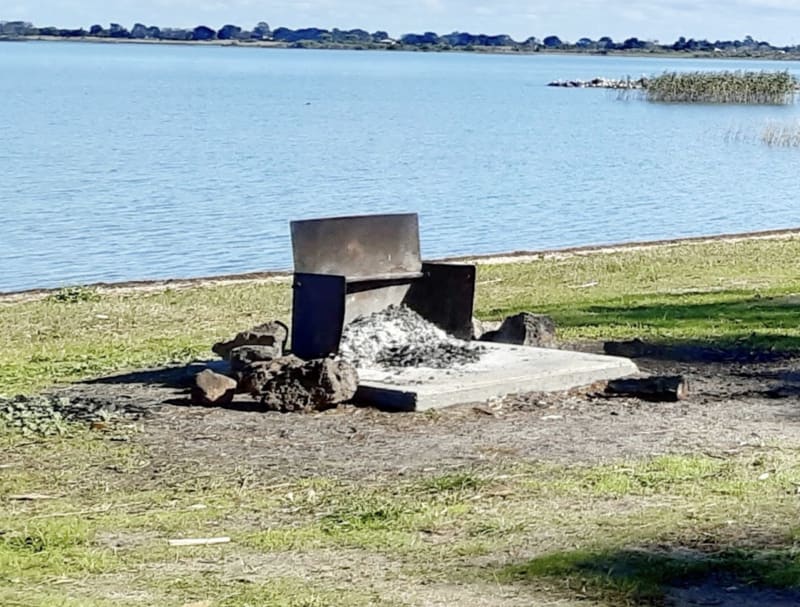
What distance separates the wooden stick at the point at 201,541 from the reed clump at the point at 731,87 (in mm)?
74400

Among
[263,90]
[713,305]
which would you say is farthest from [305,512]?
[263,90]

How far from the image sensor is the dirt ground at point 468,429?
8.35 metres

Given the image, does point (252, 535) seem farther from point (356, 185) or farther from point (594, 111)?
point (594, 111)

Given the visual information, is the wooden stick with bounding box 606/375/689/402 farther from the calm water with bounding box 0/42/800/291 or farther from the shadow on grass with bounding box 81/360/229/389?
the calm water with bounding box 0/42/800/291

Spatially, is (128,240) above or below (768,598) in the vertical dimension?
below

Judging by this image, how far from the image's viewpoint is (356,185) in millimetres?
38875

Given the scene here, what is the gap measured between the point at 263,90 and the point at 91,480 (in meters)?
104

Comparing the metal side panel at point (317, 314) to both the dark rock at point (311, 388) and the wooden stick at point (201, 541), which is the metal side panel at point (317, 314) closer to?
the dark rock at point (311, 388)

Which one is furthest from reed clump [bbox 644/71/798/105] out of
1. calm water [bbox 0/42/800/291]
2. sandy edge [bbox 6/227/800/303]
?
sandy edge [bbox 6/227/800/303]

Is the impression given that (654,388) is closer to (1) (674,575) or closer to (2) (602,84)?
(1) (674,575)

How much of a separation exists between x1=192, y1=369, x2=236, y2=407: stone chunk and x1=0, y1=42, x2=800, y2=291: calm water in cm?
1259

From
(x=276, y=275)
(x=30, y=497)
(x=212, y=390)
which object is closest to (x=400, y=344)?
(x=212, y=390)

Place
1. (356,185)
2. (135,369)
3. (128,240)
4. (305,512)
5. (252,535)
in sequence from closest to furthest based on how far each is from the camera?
(252,535) < (305,512) < (135,369) < (128,240) < (356,185)

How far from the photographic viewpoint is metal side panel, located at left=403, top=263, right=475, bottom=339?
444 inches
